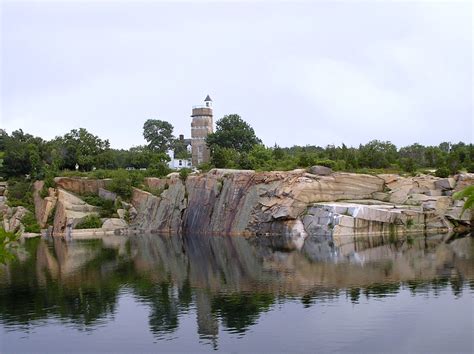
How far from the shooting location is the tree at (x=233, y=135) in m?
102

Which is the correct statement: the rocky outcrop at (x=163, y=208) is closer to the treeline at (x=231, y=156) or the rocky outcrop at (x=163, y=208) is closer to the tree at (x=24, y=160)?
the treeline at (x=231, y=156)

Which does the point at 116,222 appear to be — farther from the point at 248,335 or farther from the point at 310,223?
the point at 248,335

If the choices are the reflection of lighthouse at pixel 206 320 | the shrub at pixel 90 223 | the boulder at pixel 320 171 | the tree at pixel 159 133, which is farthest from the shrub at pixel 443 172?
the tree at pixel 159 133

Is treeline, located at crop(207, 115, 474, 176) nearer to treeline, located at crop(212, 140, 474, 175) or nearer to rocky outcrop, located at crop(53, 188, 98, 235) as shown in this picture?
treeline, located at crop(212, 140, 474, 175)

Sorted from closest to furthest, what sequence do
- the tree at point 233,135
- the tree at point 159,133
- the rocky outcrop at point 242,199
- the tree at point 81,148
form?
the rocky outcrop at point 242,199 → the tree at point 81,148 → the tree at point 233,135 → the tree at point 159,133

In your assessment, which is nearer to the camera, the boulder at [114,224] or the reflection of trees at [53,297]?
the reflection of trees at [53,297]

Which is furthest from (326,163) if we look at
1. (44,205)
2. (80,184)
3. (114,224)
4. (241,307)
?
(241,307)

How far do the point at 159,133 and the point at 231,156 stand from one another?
55037mm

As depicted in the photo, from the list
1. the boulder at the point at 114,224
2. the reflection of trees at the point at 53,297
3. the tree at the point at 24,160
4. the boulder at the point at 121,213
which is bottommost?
the reflection of trees at the point at 53,297

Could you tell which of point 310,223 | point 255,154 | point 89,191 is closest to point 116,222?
point 89,191

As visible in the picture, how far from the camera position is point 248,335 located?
24.8 metres

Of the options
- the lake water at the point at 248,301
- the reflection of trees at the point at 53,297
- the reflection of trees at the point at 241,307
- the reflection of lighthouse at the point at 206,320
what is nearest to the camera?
the lake water at the point at 248,301

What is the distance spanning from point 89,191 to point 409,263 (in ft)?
170

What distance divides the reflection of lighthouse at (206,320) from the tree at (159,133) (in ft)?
342
